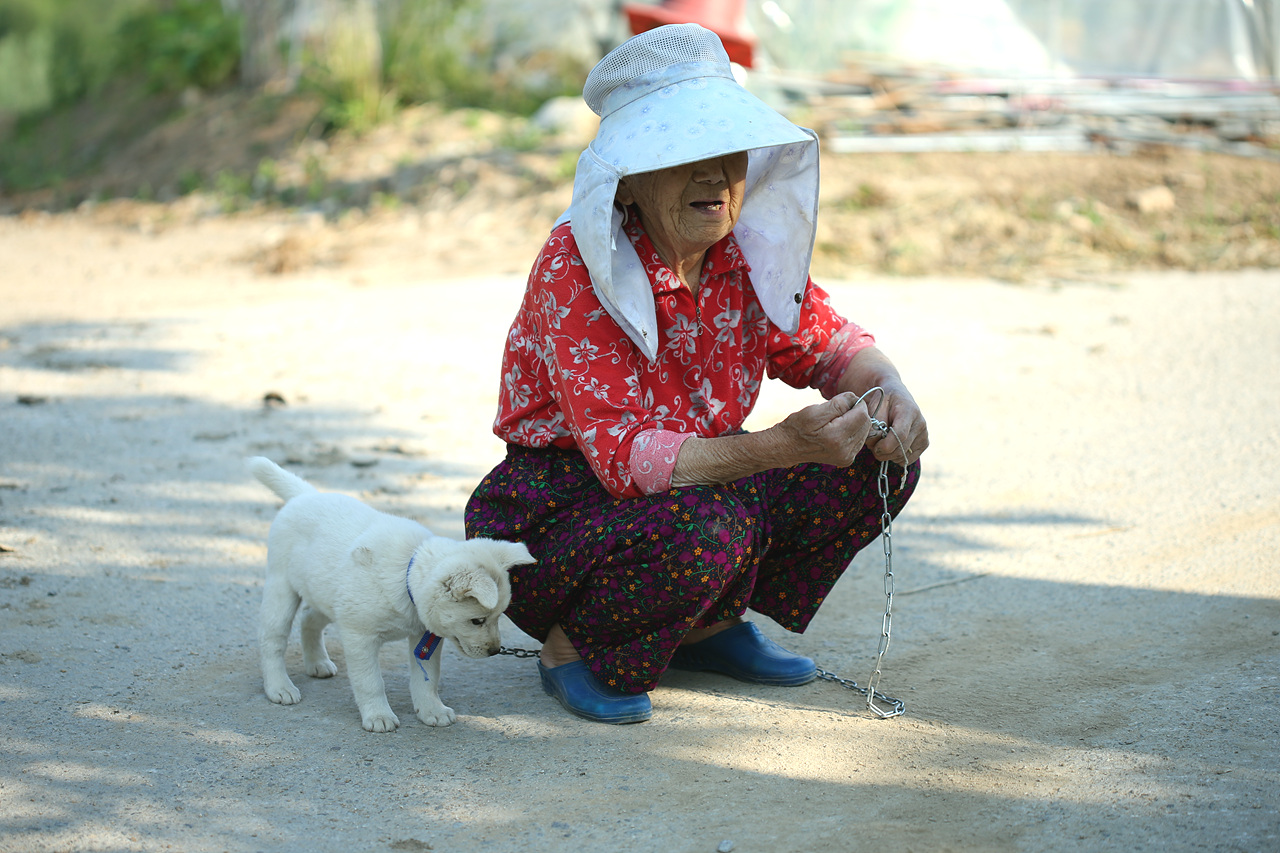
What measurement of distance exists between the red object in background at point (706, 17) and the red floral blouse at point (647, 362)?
5.14 metres

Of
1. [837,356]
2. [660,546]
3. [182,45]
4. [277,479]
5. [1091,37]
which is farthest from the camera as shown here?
[182,45]

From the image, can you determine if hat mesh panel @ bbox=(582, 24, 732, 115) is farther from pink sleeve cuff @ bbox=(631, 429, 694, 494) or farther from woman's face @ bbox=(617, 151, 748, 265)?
pink sleeve cuff @ bbox=(631, 429, 694, 494)

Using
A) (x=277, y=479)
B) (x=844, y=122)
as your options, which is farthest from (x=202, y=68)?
(x=277, y=479)

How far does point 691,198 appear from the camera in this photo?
2.47 m

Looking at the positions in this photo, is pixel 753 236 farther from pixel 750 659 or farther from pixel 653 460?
pixel 750 659

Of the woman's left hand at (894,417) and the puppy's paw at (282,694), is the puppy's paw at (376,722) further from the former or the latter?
the woman's left hand at (894,417)

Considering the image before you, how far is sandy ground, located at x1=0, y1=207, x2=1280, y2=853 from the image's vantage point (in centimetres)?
213

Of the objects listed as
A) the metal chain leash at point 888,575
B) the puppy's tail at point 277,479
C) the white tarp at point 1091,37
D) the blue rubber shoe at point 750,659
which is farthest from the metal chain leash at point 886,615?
the white tarp at point 1091,37

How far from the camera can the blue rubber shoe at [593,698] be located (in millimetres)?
2543

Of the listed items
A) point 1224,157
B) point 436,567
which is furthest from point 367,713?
point 1224,157

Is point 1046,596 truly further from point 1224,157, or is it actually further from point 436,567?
point 1224,157

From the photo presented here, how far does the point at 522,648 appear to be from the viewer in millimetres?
2965

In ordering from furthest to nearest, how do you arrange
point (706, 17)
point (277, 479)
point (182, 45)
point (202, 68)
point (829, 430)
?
point (182, 45), point (202, 68), point (706, 17), point (277, 479), point (829, 430)

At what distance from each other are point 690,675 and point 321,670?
38.5 inches
